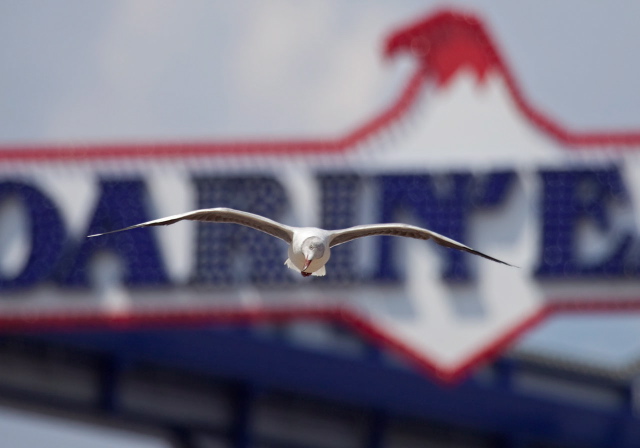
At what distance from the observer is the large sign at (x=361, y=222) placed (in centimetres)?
4875

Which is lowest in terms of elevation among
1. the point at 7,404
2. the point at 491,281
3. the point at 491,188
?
the point at 7,404

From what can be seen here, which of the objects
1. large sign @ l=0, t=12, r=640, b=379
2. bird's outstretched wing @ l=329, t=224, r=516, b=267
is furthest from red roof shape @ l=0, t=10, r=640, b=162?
bird's outstretched wing @ l=329, t=224, r=516, b=267

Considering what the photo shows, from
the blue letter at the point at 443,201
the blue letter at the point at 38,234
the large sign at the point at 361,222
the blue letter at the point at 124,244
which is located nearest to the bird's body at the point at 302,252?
the large sign at the point at 361,222

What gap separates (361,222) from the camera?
49312 millimetres

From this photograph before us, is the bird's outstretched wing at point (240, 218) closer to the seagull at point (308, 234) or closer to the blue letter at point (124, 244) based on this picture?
the seagull at point (308, 234)

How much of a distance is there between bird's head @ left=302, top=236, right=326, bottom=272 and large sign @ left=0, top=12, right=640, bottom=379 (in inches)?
1001

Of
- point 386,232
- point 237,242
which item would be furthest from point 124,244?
point 386,232

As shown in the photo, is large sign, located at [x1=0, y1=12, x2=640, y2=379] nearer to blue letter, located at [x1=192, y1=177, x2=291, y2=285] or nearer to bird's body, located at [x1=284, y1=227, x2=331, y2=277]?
blue letter, located at [x1=192, y1=177, x2=291, y2=285]

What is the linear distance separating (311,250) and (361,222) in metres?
26.4

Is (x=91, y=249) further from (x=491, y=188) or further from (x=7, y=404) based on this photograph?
(x=491, y=188)

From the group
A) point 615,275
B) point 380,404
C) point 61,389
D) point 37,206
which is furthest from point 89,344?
point 615,275

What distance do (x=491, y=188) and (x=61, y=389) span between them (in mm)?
15226

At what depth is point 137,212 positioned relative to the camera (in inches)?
1932

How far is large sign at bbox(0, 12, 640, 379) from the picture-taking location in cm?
4875
